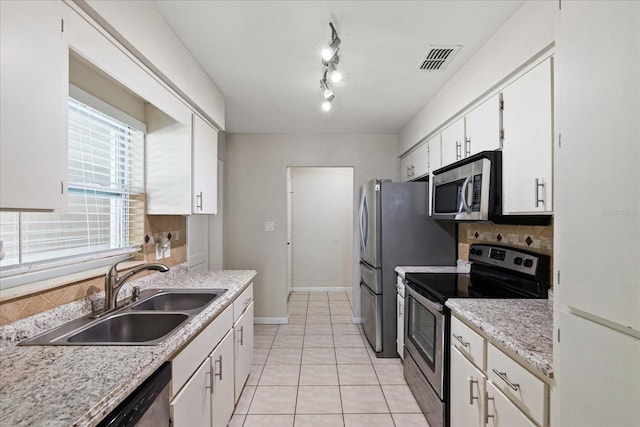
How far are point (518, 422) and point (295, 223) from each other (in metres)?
4.59

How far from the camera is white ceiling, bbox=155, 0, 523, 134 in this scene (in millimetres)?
1587

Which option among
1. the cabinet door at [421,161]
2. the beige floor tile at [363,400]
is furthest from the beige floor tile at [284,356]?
the cabinet door at [421,161]

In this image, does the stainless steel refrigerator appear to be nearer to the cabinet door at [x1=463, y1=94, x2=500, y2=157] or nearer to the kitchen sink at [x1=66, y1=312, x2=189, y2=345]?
the cabinet door at [x1=463, y1=94, x2=500, y2=157]

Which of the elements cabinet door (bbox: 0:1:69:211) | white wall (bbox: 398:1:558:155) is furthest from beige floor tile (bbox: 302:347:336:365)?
cabinet door (bbox: 0:1:69:211)

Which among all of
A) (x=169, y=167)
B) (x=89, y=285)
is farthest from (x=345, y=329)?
(x=89, y=285)

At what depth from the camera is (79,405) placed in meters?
0.79

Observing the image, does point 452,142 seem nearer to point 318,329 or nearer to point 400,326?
point 400,326

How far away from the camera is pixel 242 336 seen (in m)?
2.30

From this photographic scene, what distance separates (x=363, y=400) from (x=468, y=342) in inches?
45.0

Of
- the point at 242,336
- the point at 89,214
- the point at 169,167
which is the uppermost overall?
the point at 169,167

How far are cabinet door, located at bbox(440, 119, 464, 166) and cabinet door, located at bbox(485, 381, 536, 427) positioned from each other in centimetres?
159

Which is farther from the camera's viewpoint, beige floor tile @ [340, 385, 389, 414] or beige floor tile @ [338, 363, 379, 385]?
beige floor tile @ [338, 363, 379, 385]

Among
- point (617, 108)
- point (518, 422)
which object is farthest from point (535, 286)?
point (617, 108)

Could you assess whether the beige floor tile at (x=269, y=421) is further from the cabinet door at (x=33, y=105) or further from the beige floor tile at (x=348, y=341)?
the cabinet door at (x=33, y=105)
